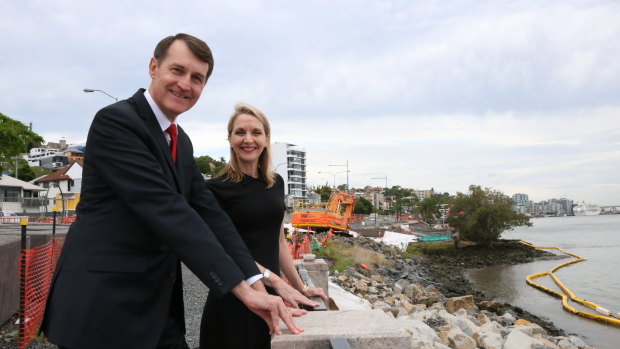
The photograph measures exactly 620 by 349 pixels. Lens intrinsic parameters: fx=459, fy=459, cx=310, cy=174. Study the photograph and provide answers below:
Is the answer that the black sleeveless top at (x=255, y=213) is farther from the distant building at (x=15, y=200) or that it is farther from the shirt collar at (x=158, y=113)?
the distant building at (x=15, y=200)

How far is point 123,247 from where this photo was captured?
1.49 meters

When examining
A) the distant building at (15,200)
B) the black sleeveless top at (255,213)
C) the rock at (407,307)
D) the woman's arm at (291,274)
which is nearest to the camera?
the black sleeveless top at (255,213)

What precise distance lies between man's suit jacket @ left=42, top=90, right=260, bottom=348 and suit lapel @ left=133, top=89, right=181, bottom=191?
5cm

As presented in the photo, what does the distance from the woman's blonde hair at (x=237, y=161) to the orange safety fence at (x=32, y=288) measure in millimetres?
3314

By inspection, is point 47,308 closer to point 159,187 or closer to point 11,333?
point 159,187

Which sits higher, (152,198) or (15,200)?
(15,200)

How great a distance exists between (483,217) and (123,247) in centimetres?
4969

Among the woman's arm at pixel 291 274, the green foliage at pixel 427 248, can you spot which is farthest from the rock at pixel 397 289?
the green foliage at pixel 427 248

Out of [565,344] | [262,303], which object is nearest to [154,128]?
[262,303]

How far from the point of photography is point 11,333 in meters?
5.39

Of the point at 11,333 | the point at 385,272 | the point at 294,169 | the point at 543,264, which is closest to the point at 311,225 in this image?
the point at 385,272

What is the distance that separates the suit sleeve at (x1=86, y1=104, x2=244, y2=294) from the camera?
1.44m

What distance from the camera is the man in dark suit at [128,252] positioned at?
1457 millimetres

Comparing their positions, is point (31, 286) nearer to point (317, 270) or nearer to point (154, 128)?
point (317, 270)
